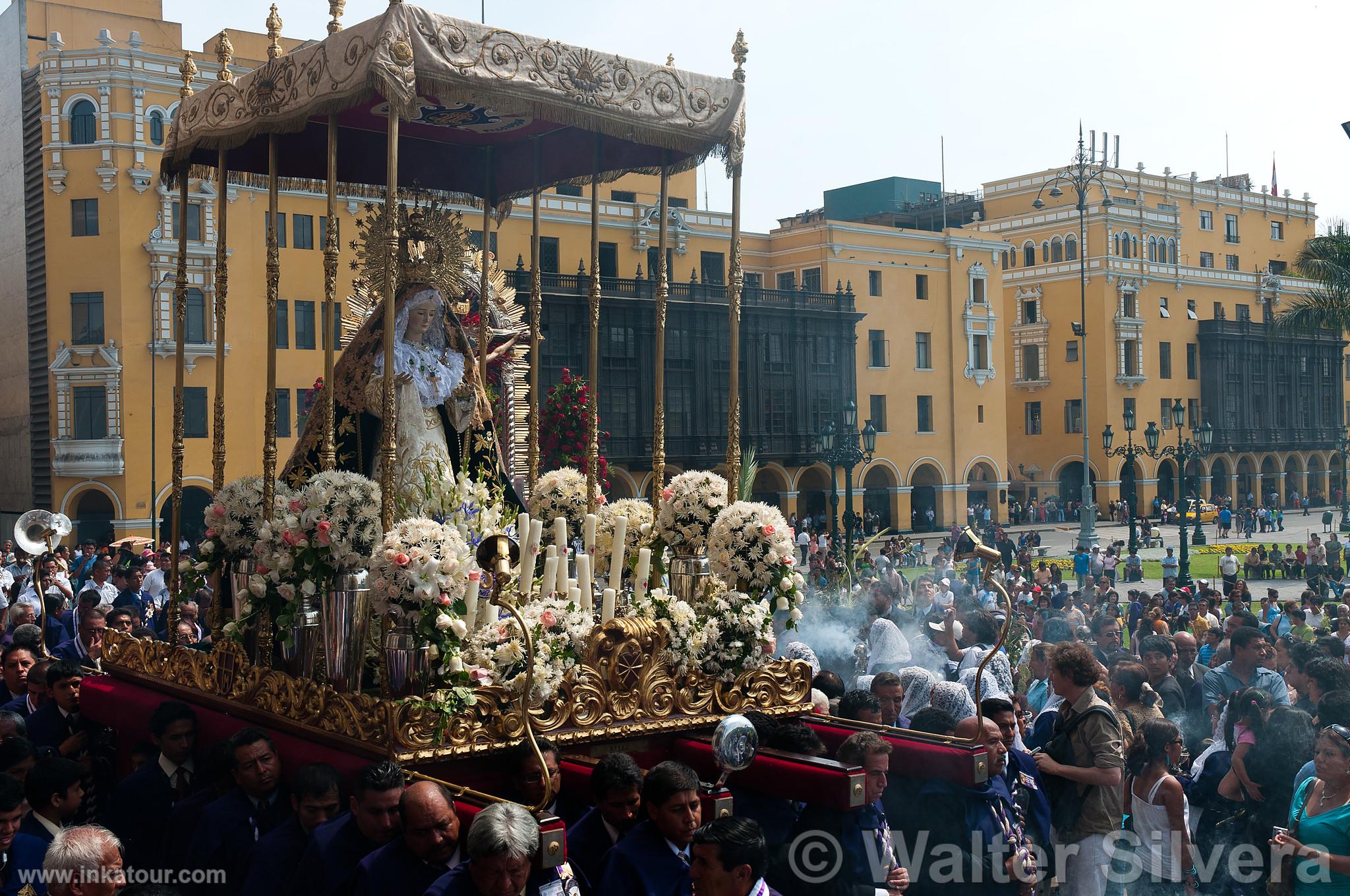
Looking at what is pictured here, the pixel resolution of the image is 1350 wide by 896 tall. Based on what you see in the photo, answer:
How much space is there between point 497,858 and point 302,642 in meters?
3.46

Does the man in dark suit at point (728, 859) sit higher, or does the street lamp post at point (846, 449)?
the street lamp post at point (846, 449)

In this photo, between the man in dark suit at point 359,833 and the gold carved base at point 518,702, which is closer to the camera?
the man in dark suit at point 359,833

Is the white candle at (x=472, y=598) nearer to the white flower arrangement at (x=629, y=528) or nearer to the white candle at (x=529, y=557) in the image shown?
the white candle at (x=529, y=557)

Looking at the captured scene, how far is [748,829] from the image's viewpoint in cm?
426

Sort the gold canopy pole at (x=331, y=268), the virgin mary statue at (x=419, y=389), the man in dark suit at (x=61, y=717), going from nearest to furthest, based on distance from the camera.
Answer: the gold canopy pole at (x=331, y=268)
the man in dark suit at (x=61, y=717)
the virgin mary statue at (x=419, y=389)

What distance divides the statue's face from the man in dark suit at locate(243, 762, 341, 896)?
354 cm

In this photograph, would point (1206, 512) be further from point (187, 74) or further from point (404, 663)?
point (404, 663)

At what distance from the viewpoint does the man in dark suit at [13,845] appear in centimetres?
499

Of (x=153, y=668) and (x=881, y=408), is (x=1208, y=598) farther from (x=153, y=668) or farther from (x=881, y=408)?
(x=881, y=408)

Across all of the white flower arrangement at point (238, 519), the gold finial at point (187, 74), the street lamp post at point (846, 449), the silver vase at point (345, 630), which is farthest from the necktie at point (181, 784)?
the street lamp post at point (846, 449)

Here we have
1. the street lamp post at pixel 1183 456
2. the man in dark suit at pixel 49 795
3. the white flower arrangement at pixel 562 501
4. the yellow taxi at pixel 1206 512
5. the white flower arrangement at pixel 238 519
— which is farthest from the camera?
the yellow taxi at pixel 1206 512

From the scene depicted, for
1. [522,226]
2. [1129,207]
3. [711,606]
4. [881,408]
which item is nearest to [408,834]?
[711,606]

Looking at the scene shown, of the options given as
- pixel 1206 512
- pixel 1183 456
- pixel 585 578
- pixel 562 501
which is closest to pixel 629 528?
pixel 562 501

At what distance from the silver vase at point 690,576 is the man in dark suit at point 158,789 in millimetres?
2884
